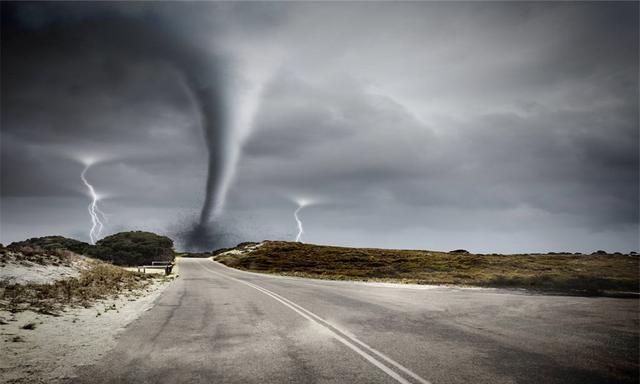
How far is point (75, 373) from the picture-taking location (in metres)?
5.87

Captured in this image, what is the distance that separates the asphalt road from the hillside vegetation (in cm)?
6740

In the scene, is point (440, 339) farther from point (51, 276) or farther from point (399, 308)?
point (51, 276)

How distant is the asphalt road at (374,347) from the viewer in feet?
18.7

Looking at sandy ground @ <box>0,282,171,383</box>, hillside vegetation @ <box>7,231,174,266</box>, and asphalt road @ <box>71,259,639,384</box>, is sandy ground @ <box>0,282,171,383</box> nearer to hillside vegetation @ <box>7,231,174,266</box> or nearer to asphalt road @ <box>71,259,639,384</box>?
asphalt road @ <box>71,259,639,384</box>

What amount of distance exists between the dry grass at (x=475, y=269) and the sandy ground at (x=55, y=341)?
2325cm

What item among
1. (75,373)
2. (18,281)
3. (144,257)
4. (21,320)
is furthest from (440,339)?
(144,257)

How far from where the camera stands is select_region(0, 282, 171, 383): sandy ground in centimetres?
602

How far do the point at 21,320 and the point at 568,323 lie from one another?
14.9m

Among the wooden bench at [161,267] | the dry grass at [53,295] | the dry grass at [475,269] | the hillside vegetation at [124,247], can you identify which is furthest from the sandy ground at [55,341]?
the hillside vegetation at [124,247]

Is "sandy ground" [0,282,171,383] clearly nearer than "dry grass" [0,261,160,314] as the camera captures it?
Yes

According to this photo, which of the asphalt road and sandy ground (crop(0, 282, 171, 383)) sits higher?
the asphalt road

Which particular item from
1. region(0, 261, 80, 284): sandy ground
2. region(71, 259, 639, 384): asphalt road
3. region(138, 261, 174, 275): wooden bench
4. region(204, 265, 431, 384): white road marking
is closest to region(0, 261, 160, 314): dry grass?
region(0, 261, 80, 284): sandy ground

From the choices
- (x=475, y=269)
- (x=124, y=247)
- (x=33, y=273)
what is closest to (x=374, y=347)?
(x=33, y=273)

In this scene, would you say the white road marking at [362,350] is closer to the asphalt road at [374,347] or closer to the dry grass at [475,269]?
the asphalt road at [374,347]
